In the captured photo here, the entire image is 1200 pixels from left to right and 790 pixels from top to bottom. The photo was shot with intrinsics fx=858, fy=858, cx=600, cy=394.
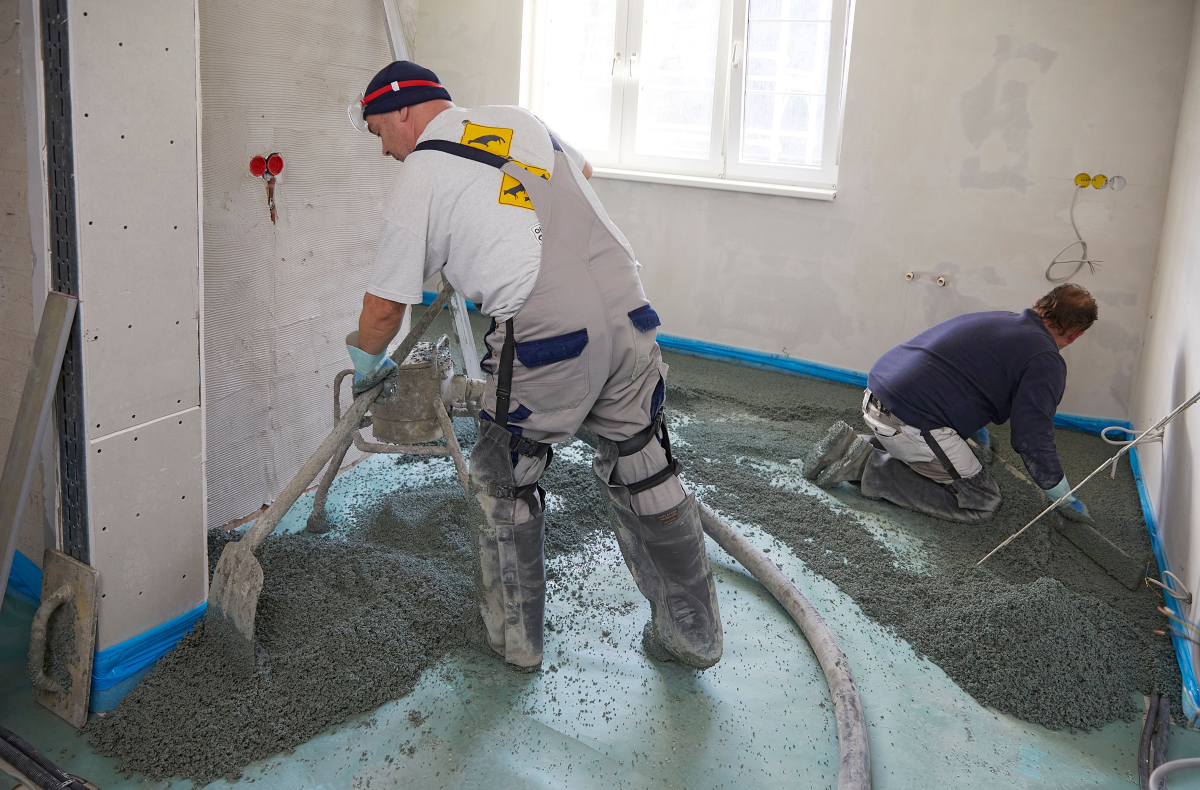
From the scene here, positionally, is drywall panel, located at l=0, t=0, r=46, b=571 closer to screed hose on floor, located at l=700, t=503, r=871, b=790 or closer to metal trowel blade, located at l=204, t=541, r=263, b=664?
metal trowel blade, located at l=204, t=541, r=263, b=664

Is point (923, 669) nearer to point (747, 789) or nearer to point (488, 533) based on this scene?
point (747, 789)

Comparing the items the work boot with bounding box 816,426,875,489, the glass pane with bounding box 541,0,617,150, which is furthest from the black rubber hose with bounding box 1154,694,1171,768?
the glass pane with bounding box 541,0,617,150

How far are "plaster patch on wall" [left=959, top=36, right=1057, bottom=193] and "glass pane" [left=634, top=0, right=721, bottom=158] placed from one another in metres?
1.34

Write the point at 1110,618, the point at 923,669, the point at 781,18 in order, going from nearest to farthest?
1. the point at 923,669
2. the point at 1110,618
3. the point at 781,18

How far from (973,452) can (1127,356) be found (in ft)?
4.18

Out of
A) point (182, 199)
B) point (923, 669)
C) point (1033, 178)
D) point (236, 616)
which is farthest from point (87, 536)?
point (1033, 178)

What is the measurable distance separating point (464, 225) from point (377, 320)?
29 centimetres

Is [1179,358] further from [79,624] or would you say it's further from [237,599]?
[79,624]

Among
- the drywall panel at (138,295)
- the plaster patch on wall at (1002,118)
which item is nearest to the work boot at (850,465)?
the plaster patch on wall at (1002,118)

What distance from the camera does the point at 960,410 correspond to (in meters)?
3.00

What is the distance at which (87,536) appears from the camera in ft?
6.15

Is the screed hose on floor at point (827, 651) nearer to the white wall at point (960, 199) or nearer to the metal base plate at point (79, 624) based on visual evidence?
the metal base plate at point (79, 624)

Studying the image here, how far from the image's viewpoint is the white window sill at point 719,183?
4.29 meters

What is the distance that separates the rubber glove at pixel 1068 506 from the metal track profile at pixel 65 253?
277 centimetres
